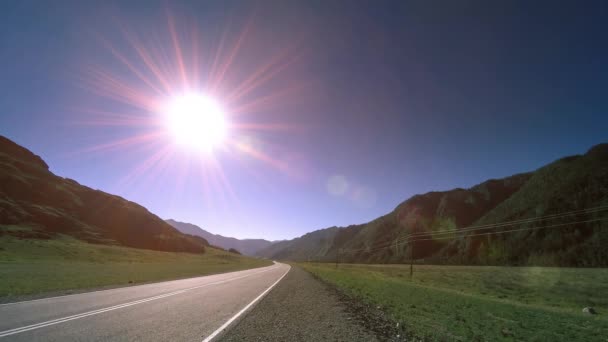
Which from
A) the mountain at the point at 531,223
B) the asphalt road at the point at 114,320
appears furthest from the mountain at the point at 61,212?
the mountain at the point at 531,223

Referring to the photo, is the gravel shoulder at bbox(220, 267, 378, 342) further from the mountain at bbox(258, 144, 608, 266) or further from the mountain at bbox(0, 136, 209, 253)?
the mountain at bbox(0, 136, 209, 253)

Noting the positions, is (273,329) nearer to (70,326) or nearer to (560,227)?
(70,326)

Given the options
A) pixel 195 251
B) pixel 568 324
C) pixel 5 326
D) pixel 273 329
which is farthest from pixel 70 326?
pixel 195 251

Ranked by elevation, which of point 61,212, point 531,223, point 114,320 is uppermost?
point 61,212

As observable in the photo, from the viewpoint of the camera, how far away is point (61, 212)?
4614 inches

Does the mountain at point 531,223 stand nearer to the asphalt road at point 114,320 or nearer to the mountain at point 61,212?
the asphalt road at point 114,320

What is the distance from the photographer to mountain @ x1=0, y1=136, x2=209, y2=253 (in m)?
96.4

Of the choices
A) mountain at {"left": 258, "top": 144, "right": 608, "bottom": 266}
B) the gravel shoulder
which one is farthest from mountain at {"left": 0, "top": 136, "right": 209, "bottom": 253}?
mountain at {"left": 258, "top": 144, "right": 608, "bottom": 266}

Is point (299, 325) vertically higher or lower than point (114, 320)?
lower

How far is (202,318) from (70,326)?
380cm

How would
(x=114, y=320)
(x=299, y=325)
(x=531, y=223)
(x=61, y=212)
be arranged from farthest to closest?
1. (x=61, y=212)
2. (x=531, y=223)
3. (x=299, y=325)
4. (x=114, y=320)

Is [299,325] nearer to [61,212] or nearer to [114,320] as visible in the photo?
[114,320]

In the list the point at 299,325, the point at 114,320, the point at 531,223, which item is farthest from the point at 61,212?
the point at 531,223

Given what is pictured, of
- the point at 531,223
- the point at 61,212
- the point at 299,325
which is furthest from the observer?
the point at 61,212
